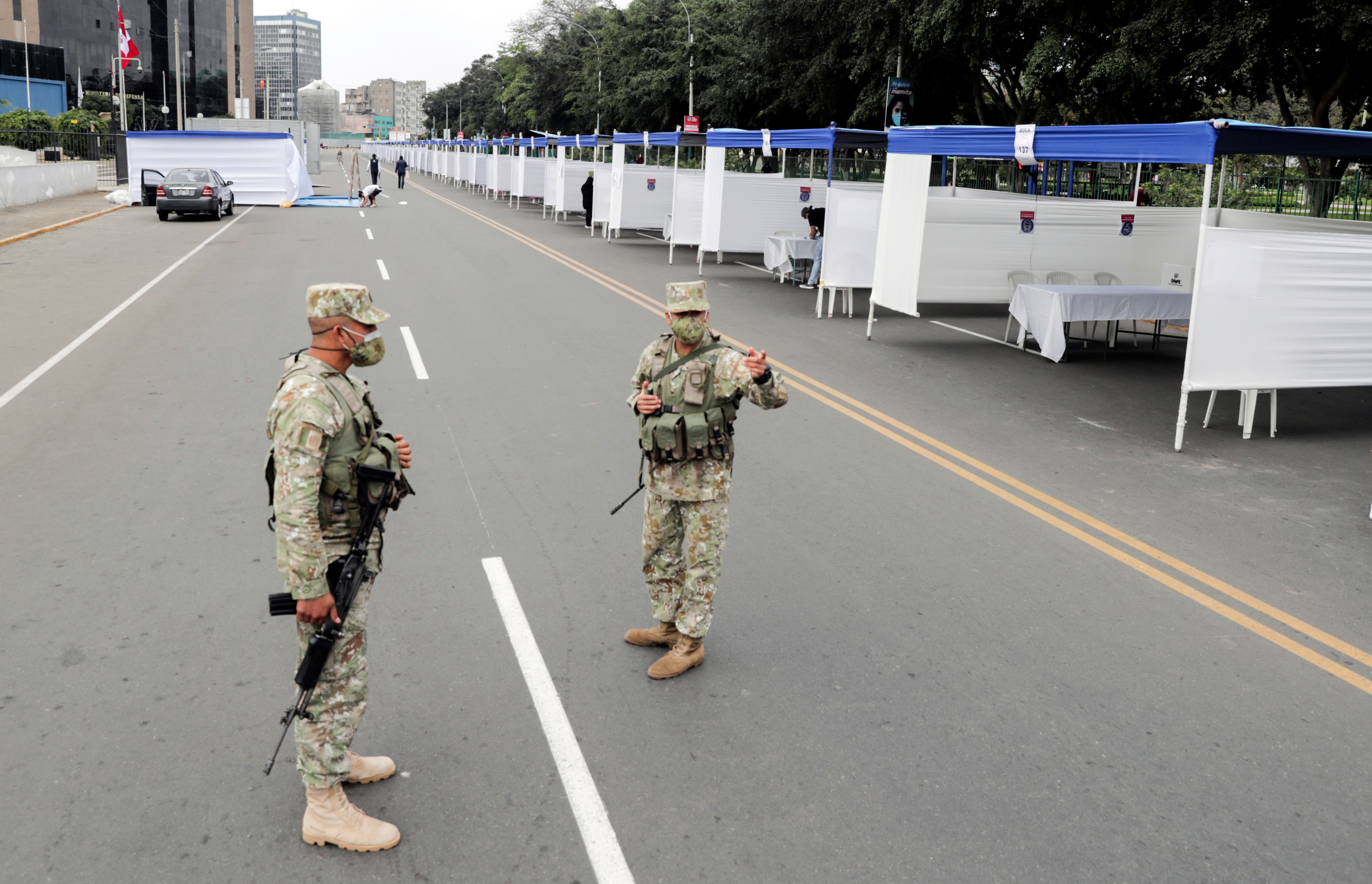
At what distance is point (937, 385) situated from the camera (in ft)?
38.1

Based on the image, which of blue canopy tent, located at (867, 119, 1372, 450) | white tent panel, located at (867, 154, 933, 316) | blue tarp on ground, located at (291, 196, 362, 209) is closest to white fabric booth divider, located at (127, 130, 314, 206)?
blue tarp on ground, located at (291, 196, 362, 209)

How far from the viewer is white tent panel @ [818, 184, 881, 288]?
16297 millimetres

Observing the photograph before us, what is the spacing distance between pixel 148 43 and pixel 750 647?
10757 cm

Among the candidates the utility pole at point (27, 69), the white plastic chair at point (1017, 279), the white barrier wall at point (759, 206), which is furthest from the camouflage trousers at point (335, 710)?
the utility pole at point (27, 69)

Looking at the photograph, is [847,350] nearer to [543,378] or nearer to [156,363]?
[543,378]

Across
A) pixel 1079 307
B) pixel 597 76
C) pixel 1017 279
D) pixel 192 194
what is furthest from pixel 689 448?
pixel 597 76

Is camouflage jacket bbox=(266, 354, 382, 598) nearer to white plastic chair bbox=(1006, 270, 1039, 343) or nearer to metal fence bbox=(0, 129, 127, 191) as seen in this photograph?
white plastic chair bbox=(1006, 270, 1039, 343)

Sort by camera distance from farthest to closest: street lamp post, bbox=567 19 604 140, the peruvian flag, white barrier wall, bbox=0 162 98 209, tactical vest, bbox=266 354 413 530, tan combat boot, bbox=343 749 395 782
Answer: street lamp post, bbox=567 19 604 140 → the peruvian flag → white barrier wall, bbox=0 162 98 209 → tan combat boot, bbox=343 749 395 782 → tactical vest, bbox=266 354 413 530

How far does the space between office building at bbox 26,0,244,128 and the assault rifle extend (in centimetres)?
8634

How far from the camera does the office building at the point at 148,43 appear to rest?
87.9 metres

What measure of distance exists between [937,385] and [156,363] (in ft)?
26.3

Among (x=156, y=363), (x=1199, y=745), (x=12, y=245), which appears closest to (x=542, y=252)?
(x=12, y=245)

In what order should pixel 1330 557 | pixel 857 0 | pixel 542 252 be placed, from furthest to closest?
pixel 857 0 < pixel 542 252 < pixel 1330 557

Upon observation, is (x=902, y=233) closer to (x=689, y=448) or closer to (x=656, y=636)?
(x=656, y=636)
